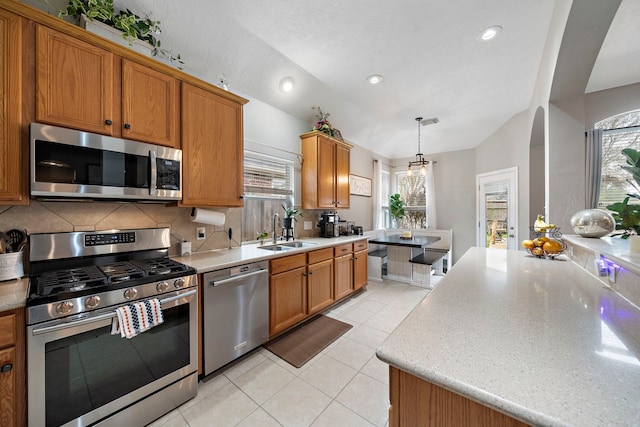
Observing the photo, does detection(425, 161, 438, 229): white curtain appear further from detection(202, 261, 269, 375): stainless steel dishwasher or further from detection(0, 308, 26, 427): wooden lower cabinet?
detection(0, 308, 26, 427): wooden lower cabinet

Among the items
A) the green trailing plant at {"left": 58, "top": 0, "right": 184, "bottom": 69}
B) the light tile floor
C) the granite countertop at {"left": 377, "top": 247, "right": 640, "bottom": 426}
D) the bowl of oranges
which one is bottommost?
the light tile floor

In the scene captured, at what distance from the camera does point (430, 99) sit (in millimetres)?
3518

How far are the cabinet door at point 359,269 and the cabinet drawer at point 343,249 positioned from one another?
0.18m

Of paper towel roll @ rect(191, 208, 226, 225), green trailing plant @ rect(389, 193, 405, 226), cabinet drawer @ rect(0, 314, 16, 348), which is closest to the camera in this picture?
cabinet drawer @ rect(0, 314, 16, 348)

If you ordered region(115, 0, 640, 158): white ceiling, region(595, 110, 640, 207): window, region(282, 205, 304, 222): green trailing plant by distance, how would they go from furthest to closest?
region(282, 205, 304, 222): green trailing plant
region(595, 110, 640, 207): window
region(115, 0, 640, 158): white ceiling

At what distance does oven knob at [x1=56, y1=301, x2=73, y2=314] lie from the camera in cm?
119

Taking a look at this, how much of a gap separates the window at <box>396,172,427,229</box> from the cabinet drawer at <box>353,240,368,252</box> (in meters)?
2.57

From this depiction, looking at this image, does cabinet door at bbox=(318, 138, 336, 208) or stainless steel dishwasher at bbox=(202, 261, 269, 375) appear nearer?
stainless steel dishwasher at bbox=(202, 261, 269, 375)

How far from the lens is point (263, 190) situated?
3090 millimetres

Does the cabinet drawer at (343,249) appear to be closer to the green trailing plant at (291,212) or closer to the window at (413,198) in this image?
the green trailing plant at (291,212)

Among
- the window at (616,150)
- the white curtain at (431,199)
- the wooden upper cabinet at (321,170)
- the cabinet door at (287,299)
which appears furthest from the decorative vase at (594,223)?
the white curtain at (431,199)

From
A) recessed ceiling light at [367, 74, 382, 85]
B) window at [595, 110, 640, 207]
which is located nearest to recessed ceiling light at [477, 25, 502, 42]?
recessed ceiling light at [367, 74, 382, 85]

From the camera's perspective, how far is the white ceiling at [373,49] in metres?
1.98

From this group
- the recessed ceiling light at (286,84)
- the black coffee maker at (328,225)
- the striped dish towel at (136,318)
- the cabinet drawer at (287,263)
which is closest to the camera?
the striped dish towel at (136,318)
